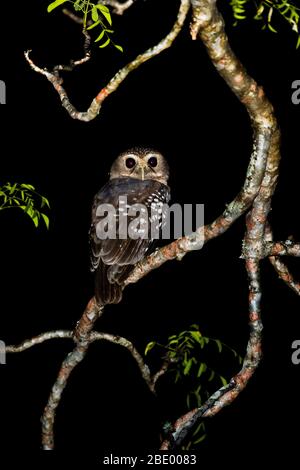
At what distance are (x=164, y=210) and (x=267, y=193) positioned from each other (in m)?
1.24

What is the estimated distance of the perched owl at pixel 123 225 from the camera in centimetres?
345

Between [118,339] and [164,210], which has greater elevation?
[164,210]

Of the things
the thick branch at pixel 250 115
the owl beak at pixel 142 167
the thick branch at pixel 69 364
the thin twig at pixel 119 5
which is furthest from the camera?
the owl beak at pixel 142 167

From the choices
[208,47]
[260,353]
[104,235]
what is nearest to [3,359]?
[104,235]

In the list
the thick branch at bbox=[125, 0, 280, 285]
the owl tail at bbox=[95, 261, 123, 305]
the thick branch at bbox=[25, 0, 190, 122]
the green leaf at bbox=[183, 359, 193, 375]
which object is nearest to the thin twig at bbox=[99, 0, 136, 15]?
the thick branch at bbox=[25, 0, 190, 122]

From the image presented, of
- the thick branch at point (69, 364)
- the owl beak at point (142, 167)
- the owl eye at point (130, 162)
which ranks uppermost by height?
the owl eye at point (130, 162)

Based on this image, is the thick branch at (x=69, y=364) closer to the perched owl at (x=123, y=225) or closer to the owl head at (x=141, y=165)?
the perched owl at (x=123, y=225)

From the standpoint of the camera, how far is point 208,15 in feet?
6.95

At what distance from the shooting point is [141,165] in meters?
4.34

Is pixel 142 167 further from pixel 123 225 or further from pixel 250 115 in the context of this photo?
pixel 250 115

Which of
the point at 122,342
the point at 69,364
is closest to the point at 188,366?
the point at 122,342

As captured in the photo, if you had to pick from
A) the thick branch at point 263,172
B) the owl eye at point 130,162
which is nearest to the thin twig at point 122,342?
the thick branch at point 263,172

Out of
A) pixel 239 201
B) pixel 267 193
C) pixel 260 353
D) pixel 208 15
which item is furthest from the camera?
pixel 260 353

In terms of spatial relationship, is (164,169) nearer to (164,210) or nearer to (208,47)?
(164,210)
